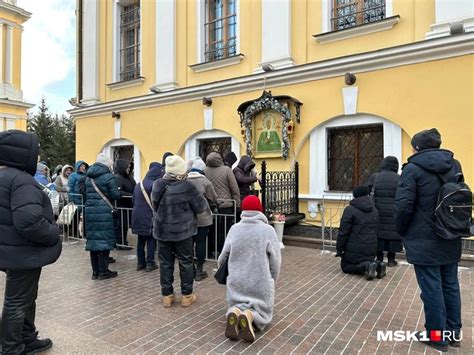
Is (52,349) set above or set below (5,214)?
below

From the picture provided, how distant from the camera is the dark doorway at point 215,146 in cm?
977

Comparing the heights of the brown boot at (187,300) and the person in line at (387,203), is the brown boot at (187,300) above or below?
below

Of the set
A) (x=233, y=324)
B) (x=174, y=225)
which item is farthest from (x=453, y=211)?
(x=174, y=225)

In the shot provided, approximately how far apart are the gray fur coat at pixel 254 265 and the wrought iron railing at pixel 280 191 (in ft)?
11.5

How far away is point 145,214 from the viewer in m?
5.89

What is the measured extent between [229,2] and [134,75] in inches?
Answer: 159

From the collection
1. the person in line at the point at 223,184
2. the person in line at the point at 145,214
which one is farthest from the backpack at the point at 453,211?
the person in line at the point at 145,214

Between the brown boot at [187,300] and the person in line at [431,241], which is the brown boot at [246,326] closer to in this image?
the brown boot at [187,300]

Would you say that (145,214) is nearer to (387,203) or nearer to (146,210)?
(146,210)

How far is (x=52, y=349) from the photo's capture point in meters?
3.32

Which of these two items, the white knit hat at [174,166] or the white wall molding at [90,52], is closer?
the white knit hat at [174,166]

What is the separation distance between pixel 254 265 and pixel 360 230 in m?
2.36

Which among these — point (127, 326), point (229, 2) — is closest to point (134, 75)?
point (229, 2)

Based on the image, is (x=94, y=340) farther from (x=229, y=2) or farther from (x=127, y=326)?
(x=229, y=2)
